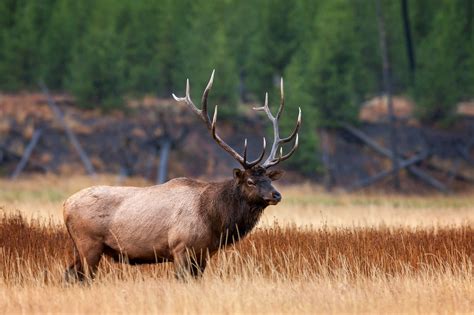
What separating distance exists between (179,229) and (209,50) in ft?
94.1

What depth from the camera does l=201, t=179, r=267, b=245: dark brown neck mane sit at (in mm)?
10070

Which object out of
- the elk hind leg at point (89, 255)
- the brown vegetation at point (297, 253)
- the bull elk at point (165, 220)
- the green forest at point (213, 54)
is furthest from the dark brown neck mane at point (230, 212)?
the green forest at point (213, 54)

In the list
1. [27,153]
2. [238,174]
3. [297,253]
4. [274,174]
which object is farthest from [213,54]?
[238,174]

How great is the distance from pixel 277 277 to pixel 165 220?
4.37 feet

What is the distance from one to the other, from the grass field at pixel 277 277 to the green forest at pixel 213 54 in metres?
21.8

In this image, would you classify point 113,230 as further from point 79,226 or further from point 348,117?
point 348,117

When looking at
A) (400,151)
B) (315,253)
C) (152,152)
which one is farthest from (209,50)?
(315,253)

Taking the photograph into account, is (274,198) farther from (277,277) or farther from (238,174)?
(277,277)

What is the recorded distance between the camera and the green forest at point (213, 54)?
36438 millimetres

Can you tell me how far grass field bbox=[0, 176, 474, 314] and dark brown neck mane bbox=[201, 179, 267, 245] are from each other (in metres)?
0.28

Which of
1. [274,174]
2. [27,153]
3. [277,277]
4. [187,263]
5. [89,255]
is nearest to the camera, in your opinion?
[277,277]

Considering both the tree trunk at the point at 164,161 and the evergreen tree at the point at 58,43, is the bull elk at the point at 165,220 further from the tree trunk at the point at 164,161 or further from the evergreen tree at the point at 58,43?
the evergreen tree at the point at 58,43

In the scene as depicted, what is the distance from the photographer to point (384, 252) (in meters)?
11.5

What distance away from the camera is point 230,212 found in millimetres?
10117
